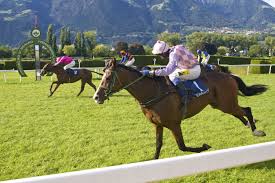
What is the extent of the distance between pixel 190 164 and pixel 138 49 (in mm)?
49090

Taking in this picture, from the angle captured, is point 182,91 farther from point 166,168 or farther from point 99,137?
point 166,168

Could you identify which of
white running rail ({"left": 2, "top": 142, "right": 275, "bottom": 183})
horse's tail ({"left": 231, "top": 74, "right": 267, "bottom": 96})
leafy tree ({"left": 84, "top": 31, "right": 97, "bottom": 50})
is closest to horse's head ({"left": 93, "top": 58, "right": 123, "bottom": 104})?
white running rail ({"left": 2, "top": 142, "right": 275, "bottom": 183})

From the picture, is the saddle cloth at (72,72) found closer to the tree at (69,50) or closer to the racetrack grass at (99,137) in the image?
the racetrack grass at (99,137)

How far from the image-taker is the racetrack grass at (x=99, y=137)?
16.2ft

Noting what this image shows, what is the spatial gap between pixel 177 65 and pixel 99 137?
92.9 inches

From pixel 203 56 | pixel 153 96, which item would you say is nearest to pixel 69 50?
pixel 203 56

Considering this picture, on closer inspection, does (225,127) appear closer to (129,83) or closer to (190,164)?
(129,83)

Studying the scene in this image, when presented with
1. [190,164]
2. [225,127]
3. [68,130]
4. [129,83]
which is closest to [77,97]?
[68,130]

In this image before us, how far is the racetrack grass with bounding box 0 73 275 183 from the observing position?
4.95 metres

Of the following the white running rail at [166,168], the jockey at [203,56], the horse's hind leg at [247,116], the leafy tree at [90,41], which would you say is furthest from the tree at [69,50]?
the white running rail at [166,168]

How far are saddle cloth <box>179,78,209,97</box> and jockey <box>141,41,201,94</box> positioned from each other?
0.20 feet

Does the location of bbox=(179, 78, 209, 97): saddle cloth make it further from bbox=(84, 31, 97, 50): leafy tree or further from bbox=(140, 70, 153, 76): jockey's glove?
bbox=(84, 31, 97, 50): leafy tree

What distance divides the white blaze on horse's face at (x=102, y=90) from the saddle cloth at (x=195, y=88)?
42.8 inches

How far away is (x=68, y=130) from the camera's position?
24.3 feet
